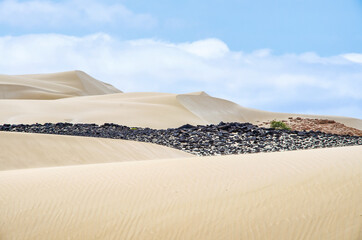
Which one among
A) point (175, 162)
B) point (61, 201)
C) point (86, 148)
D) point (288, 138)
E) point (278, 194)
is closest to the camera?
point (278, 194)

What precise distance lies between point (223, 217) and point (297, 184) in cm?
104

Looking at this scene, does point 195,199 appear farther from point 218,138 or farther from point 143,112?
point 143,112

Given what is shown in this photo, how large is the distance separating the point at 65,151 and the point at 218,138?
5.32m

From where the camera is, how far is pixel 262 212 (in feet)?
13.6

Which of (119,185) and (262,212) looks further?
(119,185)

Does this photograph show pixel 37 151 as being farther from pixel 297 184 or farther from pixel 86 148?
pixel 297 184

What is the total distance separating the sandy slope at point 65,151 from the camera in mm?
10141

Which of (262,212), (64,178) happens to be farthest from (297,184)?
(64,178)

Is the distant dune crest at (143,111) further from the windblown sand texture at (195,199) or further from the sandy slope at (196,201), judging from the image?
the sandy slope at (196,201)

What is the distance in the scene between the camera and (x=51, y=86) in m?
49.0

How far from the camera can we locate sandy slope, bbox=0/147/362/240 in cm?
400

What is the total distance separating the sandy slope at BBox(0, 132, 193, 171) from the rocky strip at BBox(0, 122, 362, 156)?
125 centimetres

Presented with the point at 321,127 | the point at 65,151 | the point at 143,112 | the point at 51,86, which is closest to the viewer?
the point at 65,151

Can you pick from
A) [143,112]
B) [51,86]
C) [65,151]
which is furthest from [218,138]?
[51,86]
